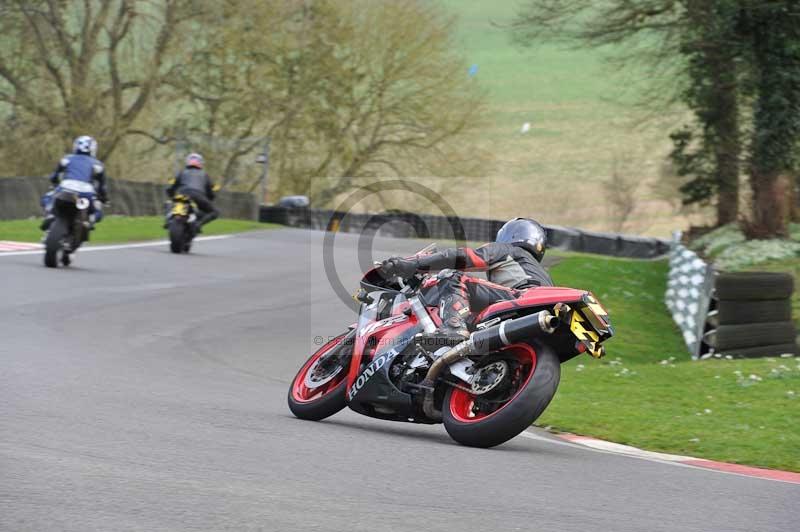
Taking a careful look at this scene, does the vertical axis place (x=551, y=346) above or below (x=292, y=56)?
below

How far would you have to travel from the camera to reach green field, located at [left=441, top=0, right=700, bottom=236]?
72000mm

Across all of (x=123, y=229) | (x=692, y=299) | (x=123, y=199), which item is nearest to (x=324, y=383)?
(x=692, y=299)

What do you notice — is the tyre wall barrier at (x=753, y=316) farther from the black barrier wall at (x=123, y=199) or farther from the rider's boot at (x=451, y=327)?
the black barrier wall at (x=123, y=199)

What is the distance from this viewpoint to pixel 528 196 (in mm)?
77562

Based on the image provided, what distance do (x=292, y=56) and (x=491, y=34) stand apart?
193ft

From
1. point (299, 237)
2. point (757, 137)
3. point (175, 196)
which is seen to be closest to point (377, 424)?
point (175, 196)

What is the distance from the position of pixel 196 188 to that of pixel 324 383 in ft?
49.0

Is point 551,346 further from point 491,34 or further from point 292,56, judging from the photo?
point 491,34

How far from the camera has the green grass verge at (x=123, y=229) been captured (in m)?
23.6

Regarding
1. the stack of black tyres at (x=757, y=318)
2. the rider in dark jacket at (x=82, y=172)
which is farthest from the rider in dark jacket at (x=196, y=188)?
the stack of black tyres at (x=757, y=318)

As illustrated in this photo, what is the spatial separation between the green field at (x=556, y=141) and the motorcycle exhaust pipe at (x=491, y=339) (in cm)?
4624

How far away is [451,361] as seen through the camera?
7496mm

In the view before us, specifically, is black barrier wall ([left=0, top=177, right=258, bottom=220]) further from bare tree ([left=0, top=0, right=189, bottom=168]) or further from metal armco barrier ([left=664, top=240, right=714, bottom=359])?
metal armco barrier ([left=664, top=240, right=714, bottom=359])

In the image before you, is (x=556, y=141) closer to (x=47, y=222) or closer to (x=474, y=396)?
(x=47, y=222)
